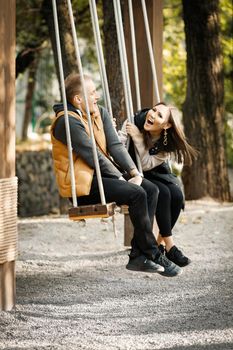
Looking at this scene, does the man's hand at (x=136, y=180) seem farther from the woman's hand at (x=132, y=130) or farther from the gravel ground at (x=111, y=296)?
the gravel ground at (x=111, y=296)

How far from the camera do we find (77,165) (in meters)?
6.42

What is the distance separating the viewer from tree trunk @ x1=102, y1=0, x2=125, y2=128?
10273 mm

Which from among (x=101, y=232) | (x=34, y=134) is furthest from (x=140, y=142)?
(x=34, y=134)

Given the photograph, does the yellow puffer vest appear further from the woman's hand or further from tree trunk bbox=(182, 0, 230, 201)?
tree trunk bbox=(182, 0, 230, 201)

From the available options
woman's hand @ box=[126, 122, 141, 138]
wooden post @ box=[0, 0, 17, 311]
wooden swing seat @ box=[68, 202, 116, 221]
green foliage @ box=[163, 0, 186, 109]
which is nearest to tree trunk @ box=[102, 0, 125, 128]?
woman's hand @ box=[126, 122, 141, 138]

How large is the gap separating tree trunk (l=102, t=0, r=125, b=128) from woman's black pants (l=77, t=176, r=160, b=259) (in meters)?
3.52

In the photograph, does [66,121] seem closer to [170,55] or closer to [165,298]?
[165,298]

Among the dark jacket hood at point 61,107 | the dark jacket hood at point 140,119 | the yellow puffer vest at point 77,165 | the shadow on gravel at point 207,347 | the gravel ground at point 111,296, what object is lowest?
the gravel ground at point 111,296

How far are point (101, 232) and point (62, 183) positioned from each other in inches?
171

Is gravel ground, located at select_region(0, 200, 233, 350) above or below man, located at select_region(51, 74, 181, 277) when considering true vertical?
below

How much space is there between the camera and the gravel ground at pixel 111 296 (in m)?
5.83

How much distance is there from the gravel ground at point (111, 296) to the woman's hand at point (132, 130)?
72 centimetres

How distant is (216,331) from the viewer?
5.95m

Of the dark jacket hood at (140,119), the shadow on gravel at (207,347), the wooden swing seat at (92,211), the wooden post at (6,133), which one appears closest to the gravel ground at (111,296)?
the shadow on gravel at (207,347)
